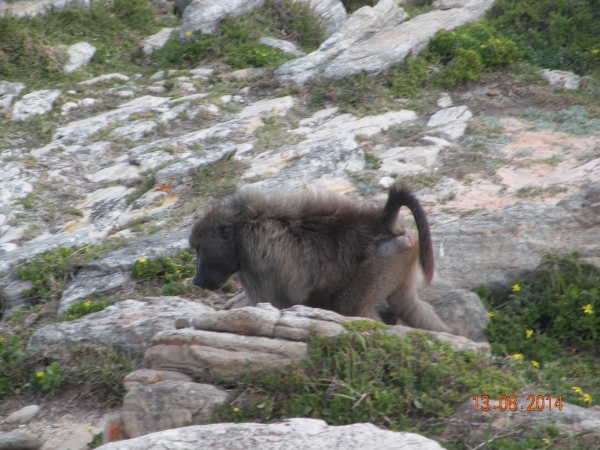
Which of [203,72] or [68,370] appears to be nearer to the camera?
[68,370]

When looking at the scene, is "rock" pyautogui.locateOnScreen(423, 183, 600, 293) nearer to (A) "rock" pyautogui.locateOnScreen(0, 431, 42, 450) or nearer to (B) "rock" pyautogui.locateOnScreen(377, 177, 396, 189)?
(B) "rock" pyautogui.locateOnScreen(377, 177, 396, 189)

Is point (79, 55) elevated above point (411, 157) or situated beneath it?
elevated above

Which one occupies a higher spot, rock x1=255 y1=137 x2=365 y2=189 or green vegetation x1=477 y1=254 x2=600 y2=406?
rock x1=255 y1=137 x2=365 y2=189

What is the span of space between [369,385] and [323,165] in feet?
12.5

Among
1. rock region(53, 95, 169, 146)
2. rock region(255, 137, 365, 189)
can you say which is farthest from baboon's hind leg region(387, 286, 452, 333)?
rock region(53, 95, 169, 146)

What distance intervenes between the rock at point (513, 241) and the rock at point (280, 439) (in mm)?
2238

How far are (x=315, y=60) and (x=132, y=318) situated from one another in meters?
5.29

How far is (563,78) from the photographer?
8758 millimetres

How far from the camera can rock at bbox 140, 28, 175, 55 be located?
1025 centimetres

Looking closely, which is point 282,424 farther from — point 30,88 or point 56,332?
point 30,88

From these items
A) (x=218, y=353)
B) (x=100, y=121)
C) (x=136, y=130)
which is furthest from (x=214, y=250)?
(x=100, y=121)

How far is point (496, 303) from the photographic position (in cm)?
507

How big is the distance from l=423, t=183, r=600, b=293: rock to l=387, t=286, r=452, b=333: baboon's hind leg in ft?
1.53

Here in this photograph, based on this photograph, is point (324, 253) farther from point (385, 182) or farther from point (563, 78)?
point (563, 78)
